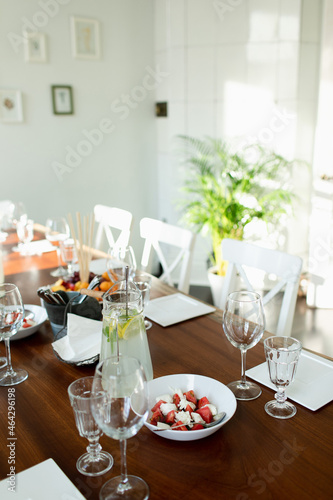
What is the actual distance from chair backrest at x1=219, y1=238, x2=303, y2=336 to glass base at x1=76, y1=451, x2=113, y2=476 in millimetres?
854

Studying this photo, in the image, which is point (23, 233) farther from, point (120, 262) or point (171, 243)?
point (120, 262)

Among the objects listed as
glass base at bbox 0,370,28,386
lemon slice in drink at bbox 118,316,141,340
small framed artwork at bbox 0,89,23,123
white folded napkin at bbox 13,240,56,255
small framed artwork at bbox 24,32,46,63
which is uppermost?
small framed artwork at bbox 24,32,46,63

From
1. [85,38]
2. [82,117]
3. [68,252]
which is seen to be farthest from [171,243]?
[85,38]

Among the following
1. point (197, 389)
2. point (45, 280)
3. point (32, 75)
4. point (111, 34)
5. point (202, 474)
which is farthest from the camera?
point (111, 34)

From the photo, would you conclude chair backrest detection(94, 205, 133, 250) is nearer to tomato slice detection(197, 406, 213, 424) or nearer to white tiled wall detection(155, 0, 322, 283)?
white tiled wall detection(155, 0, 322, 283)

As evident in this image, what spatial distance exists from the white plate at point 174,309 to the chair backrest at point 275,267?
215 millimetres

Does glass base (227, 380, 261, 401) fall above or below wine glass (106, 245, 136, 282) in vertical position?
below

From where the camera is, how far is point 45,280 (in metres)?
1.98

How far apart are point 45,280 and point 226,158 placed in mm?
2078

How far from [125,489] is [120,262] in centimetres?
95

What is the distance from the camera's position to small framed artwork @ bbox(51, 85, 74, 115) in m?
3.69

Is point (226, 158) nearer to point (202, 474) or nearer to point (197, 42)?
point (197, 42)

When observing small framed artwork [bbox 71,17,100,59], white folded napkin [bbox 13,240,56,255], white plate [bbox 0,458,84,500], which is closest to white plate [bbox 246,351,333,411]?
white plate [bbox 0,458,84,500]

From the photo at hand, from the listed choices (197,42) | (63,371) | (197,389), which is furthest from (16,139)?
(197,389)
